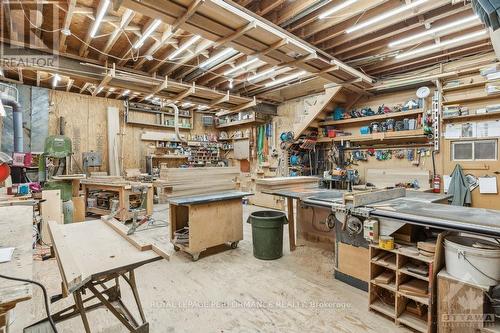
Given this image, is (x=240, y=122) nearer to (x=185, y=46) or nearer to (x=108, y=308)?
(x=185, y=46)

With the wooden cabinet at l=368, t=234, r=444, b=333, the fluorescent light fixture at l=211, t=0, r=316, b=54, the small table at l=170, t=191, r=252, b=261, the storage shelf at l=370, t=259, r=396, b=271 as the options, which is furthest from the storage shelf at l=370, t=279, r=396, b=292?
the fluorescent light fixture at l=211, t=0, r=316, b=54

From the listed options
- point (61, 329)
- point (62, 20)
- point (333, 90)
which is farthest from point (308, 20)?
point (61, 329)

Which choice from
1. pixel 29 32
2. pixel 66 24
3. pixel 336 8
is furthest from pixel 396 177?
pixel 29 32

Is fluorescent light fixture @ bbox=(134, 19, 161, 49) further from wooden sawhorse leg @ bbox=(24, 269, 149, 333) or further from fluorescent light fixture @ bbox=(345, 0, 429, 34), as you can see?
wooden sawhorse leg @ bbox=(24, 269, 149, 333)

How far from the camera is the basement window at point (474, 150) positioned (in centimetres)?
419

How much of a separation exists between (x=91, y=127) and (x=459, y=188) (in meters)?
8.68

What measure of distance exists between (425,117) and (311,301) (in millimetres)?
4138

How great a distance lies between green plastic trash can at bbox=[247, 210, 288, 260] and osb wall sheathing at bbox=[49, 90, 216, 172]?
5.81m

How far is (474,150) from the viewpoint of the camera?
4.34 meters

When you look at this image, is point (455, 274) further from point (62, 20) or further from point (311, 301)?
point (62, 20)

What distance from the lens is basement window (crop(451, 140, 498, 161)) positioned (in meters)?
4.19

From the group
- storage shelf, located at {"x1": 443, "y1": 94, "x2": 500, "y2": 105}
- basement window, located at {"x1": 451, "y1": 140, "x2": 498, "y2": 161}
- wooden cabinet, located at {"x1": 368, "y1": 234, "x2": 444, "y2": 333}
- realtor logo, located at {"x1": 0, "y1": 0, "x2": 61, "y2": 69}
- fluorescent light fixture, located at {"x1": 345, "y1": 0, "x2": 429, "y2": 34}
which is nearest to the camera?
wooden cabinet, located at {"x1": 368, "y1": 234, "x2": 444, "y2": 333}

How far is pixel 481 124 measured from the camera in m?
4.25

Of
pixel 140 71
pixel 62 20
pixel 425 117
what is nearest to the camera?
pixel 62 20
